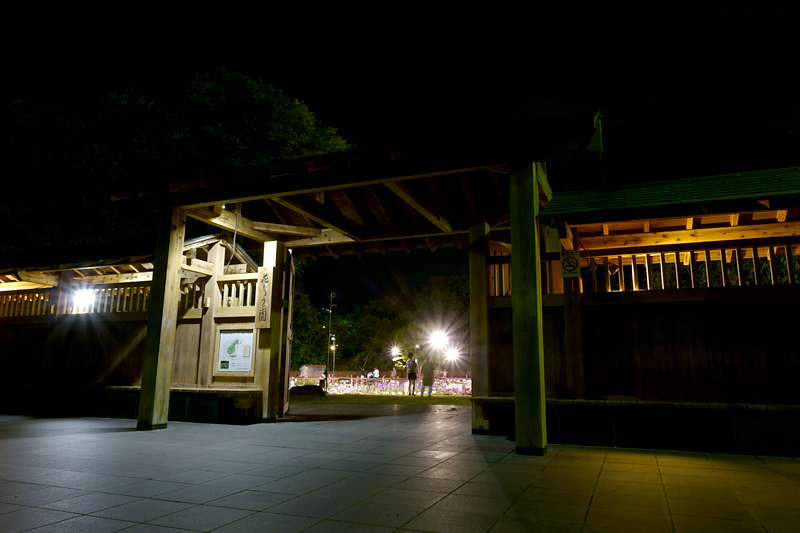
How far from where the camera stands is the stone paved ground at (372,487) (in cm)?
342

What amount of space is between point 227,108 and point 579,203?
693 inches

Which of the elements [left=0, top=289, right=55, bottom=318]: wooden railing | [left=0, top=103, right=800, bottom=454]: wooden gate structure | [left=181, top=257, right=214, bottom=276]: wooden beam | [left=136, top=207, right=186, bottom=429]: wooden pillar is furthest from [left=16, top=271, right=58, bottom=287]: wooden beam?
[left=136, top=207, right=186, bottom=429]: wooden pillar

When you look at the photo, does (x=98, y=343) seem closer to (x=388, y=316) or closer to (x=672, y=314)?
(x=672, y=314)

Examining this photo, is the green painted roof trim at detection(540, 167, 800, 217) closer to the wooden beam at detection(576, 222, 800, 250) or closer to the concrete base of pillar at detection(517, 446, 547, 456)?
the wooden beam at detection(576, 222, 800, 250)

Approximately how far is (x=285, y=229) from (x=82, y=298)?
17.2ft

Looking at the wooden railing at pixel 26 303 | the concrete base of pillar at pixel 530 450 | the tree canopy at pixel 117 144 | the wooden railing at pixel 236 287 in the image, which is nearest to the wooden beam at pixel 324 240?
the wooden railing at pixel 236 287

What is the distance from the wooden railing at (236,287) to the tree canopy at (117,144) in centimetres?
767

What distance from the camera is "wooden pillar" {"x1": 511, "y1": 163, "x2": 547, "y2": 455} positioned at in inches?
247

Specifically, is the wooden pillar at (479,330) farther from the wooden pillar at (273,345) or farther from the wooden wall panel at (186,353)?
the wooden wall panel at (186,353)

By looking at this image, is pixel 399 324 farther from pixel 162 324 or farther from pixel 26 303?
pixel 162 324

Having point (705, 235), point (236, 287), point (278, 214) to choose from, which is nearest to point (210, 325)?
point (236, 287)

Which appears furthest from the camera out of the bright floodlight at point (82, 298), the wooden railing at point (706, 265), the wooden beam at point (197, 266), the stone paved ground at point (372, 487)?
the bright floodlight at point (82, 298)

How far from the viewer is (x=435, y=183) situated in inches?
359

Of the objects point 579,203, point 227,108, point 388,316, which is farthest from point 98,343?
point 388,316
